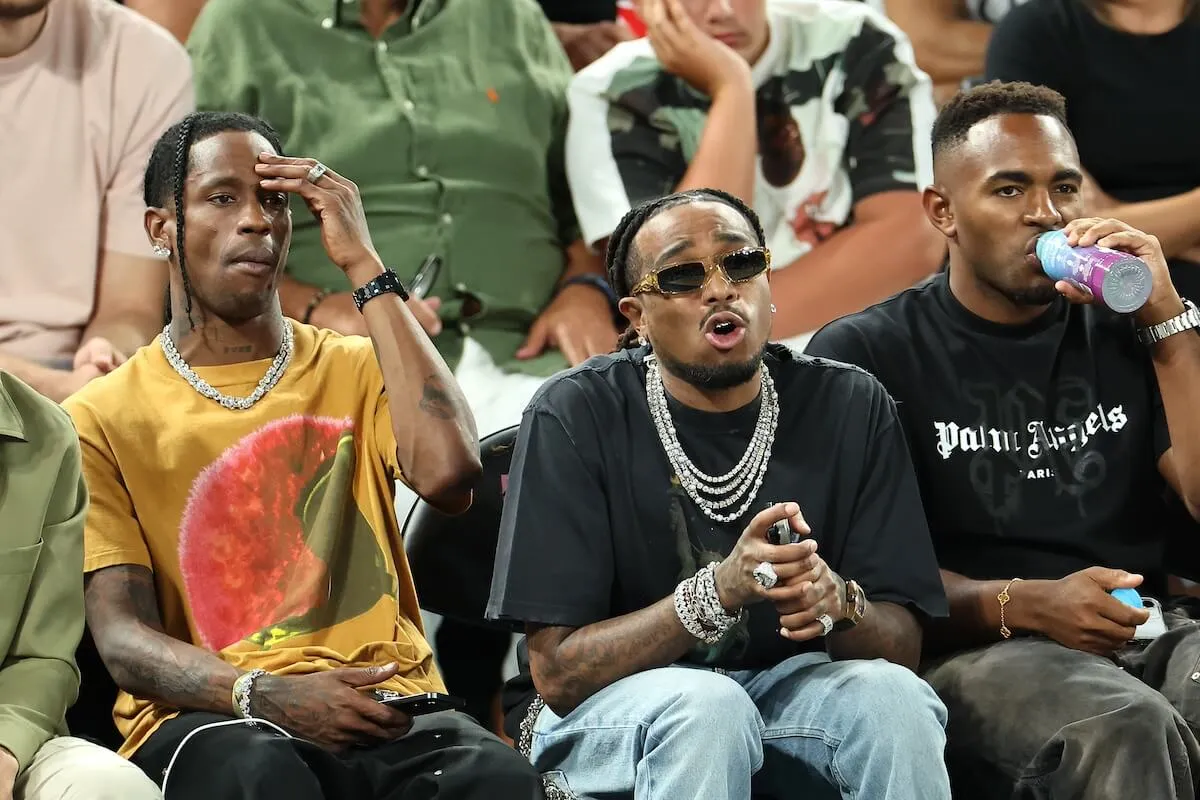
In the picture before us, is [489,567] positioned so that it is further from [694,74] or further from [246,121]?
[694,74]

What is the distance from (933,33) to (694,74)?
0.78 m

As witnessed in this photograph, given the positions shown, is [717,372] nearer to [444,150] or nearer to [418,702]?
[418,702]

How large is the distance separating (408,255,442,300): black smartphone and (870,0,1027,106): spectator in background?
55.1 inches

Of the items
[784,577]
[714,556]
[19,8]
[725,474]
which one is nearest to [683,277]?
[725,474]

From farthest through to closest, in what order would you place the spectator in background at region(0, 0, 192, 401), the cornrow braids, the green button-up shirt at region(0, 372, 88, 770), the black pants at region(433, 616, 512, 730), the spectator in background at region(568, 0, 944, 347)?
the spectator in background at region(568, 0, 944, 347) → the spectator in background at region(0, 0, 192, 401) → the black pants at region(433, 616, 512, 730) → the cornrow braids → the green button-up shirt at region(0, 372, 88, 770)

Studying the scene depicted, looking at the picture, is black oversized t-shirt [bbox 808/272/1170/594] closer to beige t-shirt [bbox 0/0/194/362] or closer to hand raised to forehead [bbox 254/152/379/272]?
hand raised to forehead [bbox 254/152/379/272]

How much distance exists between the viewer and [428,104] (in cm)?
349

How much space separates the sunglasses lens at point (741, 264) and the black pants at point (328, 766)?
0.75 m

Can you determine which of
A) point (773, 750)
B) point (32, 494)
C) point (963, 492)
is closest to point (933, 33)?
point (963, 492)

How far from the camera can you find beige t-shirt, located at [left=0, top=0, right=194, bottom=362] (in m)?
3.11

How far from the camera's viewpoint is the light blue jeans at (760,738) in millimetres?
2029

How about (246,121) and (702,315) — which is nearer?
(702,315)

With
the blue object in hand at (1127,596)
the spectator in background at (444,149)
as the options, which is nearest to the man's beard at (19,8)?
the spectator in background at (444,149)

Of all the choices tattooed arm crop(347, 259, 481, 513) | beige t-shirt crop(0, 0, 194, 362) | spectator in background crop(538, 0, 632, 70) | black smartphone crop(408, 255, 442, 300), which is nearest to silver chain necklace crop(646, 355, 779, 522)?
tattooed arm crop(347, 259, 481, 513)
